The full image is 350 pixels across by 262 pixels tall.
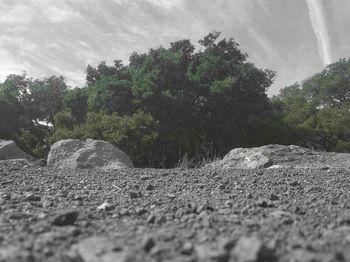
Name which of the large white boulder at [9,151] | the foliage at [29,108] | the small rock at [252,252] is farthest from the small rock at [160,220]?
the foliage at [29,108]

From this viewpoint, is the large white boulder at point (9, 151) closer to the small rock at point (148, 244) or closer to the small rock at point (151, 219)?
the small rock at point (151, 219)

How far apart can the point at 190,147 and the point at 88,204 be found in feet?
39.6

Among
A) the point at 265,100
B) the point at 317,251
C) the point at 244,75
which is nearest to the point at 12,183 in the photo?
the point at 317,251

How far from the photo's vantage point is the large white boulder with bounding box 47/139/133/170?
9.32 meters

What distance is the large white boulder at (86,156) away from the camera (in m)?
9.32

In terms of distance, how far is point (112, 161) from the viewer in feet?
31.2

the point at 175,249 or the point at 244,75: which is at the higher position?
the point at 244,75

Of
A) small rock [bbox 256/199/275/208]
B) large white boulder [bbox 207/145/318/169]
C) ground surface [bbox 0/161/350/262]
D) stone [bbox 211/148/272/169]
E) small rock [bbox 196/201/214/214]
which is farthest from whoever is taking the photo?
large white boulder [bbox 207/145/318/169]

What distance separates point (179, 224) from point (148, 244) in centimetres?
75

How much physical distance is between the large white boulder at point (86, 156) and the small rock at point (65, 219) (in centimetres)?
654

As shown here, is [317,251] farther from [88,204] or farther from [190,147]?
[190,147]

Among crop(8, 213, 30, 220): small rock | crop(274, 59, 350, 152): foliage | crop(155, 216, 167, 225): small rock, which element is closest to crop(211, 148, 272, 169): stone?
crop(155, 216, 167, 225): small rock

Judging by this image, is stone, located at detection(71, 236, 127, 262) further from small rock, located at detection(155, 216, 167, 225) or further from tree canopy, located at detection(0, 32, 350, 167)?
tree canopy, located at detection(0, 32, 350, 167)

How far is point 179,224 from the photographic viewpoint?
261 centimetres
